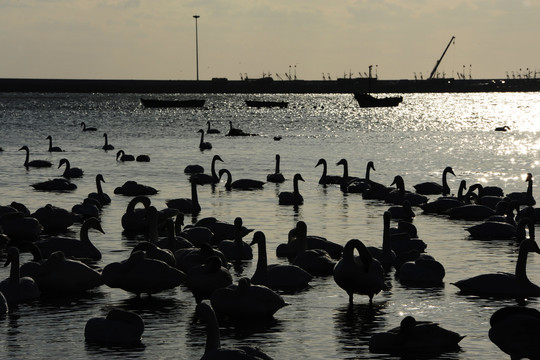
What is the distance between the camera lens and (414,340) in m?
19.3

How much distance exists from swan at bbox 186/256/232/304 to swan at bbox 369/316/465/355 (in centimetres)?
460

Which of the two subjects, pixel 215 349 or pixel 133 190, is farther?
pixel 133 190

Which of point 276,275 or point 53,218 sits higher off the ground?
point 53,218

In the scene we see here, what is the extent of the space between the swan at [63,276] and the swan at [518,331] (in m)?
10.4

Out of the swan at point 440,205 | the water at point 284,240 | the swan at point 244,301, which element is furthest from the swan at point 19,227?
the swan at point 440,205

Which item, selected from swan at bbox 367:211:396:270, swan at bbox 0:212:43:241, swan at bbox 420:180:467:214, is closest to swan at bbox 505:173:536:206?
swan at bbox 420:180:467:214

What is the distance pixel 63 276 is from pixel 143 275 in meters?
2.05

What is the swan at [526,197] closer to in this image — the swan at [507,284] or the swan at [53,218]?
the swan at [53,218]

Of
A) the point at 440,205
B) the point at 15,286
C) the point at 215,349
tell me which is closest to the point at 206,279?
the point at 15,286

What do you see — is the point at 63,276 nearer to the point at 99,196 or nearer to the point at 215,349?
the point at 215,349

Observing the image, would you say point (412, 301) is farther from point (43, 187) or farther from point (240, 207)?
point (43, 187)

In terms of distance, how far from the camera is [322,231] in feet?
117

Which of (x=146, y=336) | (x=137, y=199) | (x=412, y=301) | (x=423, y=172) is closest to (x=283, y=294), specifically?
(x=412, y=301)

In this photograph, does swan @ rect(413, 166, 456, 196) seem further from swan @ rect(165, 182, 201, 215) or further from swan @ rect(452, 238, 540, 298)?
swan @ rect(452, 238, 540, 298)
